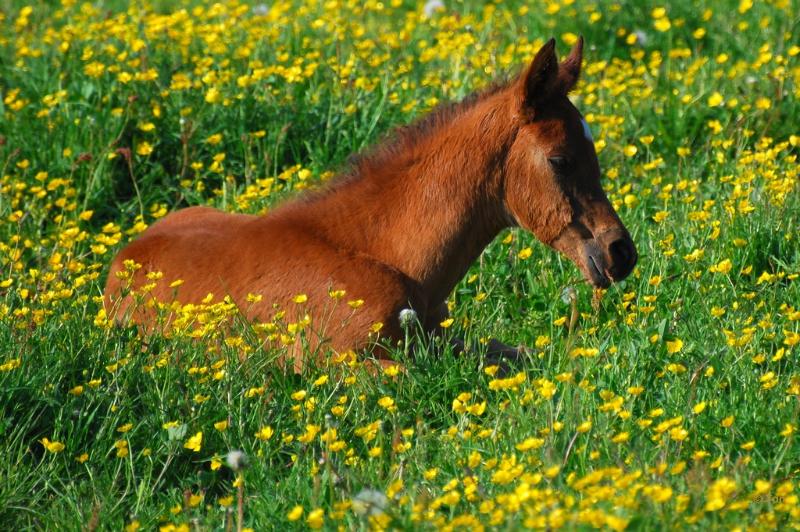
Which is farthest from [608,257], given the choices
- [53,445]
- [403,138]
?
[53,445]

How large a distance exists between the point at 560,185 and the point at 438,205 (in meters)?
0.46

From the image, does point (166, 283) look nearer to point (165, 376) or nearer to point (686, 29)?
point (165, 376)

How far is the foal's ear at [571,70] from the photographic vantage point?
5.01 meters

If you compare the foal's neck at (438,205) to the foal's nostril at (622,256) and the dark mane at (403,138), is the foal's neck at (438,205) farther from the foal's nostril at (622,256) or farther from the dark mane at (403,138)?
the foal's nostril at (622,256)

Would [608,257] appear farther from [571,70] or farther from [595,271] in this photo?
[571,70]

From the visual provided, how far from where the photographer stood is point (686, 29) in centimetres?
840

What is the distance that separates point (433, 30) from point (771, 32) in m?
2.15

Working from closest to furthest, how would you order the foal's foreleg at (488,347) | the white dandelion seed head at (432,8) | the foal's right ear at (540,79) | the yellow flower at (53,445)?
the yellow flower at (53,445) < the foal's right ear at (540,79) < the foal's foreleg at (488,347) < the white dandelion seed head at (432,8)

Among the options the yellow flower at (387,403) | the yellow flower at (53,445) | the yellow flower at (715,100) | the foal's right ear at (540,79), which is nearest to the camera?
the yellow flower at (53,445)

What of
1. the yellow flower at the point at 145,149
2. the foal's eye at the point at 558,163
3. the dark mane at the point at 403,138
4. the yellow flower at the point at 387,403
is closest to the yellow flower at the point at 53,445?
the yellow flower at the point at 387,403

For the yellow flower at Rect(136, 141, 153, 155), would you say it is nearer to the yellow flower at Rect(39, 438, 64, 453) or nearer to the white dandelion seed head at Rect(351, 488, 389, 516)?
the yellow flower at Rect(39, 438, 64, 453)

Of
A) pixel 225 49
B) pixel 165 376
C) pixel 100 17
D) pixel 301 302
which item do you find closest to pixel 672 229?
pixel 301 302

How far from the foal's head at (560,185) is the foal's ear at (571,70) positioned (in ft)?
0.04

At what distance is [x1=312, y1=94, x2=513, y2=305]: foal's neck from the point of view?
16.4 feet
